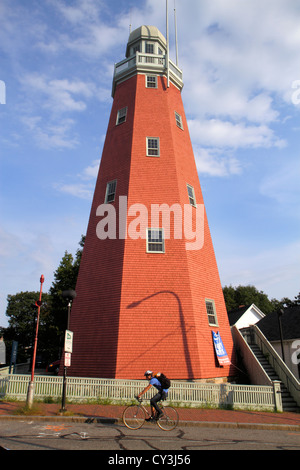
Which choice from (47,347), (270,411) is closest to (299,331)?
(270,411)

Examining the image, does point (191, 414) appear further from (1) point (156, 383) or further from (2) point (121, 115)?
(2) point (121, 115)

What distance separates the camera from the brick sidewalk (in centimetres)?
1236

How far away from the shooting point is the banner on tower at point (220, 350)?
1844 centimetres

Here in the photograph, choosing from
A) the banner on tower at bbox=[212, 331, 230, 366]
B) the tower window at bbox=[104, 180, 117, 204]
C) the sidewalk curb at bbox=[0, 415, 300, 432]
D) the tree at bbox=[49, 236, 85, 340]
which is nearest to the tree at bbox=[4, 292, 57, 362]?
the tree at bbox=[49, 236, 85, 340]

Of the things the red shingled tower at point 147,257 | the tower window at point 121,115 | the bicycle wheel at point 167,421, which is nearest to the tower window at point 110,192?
the red shingled tower at point 147,257

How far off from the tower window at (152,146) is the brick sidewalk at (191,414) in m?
14.8

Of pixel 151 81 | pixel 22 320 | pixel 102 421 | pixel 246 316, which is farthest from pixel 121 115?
pixel 22 320

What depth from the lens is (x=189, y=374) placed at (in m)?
16.6

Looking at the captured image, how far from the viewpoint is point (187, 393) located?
609 inches

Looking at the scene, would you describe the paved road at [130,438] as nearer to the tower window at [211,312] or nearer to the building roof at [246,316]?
the tower window at [211,312]
